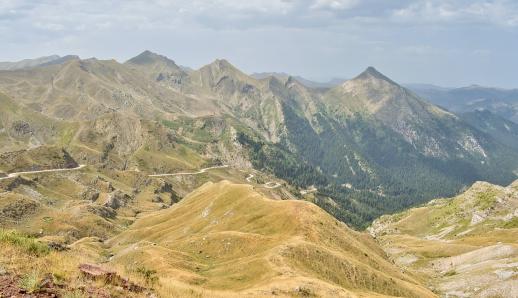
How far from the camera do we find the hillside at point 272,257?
85250 mm

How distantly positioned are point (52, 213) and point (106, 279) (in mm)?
192036

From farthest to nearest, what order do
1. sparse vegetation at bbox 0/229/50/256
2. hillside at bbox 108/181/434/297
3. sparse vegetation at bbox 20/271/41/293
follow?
hillside at bbox 108/181/434/297
sparse vegetation at bbox 0/229/50/256
sparse vegetation at bbox 20/271/41/293

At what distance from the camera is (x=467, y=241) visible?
187250mm

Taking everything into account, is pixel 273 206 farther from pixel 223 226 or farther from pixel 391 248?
pixel 391 248

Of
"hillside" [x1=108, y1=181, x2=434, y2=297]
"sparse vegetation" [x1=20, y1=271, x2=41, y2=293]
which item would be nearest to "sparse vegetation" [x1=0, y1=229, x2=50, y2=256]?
"sparse vegetation" [x1=20, y1=271, x2=41, y2=293]

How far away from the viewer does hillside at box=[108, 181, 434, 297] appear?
280 feet

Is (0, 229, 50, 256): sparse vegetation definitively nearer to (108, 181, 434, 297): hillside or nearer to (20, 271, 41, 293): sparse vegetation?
(20, 271, 41, 293): sparse vegetation

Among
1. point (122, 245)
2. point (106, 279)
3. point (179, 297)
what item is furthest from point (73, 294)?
point (122, 245)

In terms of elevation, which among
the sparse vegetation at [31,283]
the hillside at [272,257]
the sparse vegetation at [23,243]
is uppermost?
the sparse vegetation at [31,283]

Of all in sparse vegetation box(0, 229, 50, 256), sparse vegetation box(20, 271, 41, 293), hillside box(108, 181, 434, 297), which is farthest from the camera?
hillside box(108, 181, 434, 297)

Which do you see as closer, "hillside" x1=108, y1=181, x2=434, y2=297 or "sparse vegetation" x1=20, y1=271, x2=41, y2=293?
"sparse vegetation" x1=20, y1=271, x2=41, y2=293

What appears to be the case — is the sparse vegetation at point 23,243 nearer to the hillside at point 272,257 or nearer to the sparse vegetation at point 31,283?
the sparse vegetation at point 31,283

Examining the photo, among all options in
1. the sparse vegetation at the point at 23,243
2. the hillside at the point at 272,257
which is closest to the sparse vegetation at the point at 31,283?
the sparse vegetation at the point at 23,243

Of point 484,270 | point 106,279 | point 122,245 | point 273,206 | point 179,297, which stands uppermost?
point 106,279
